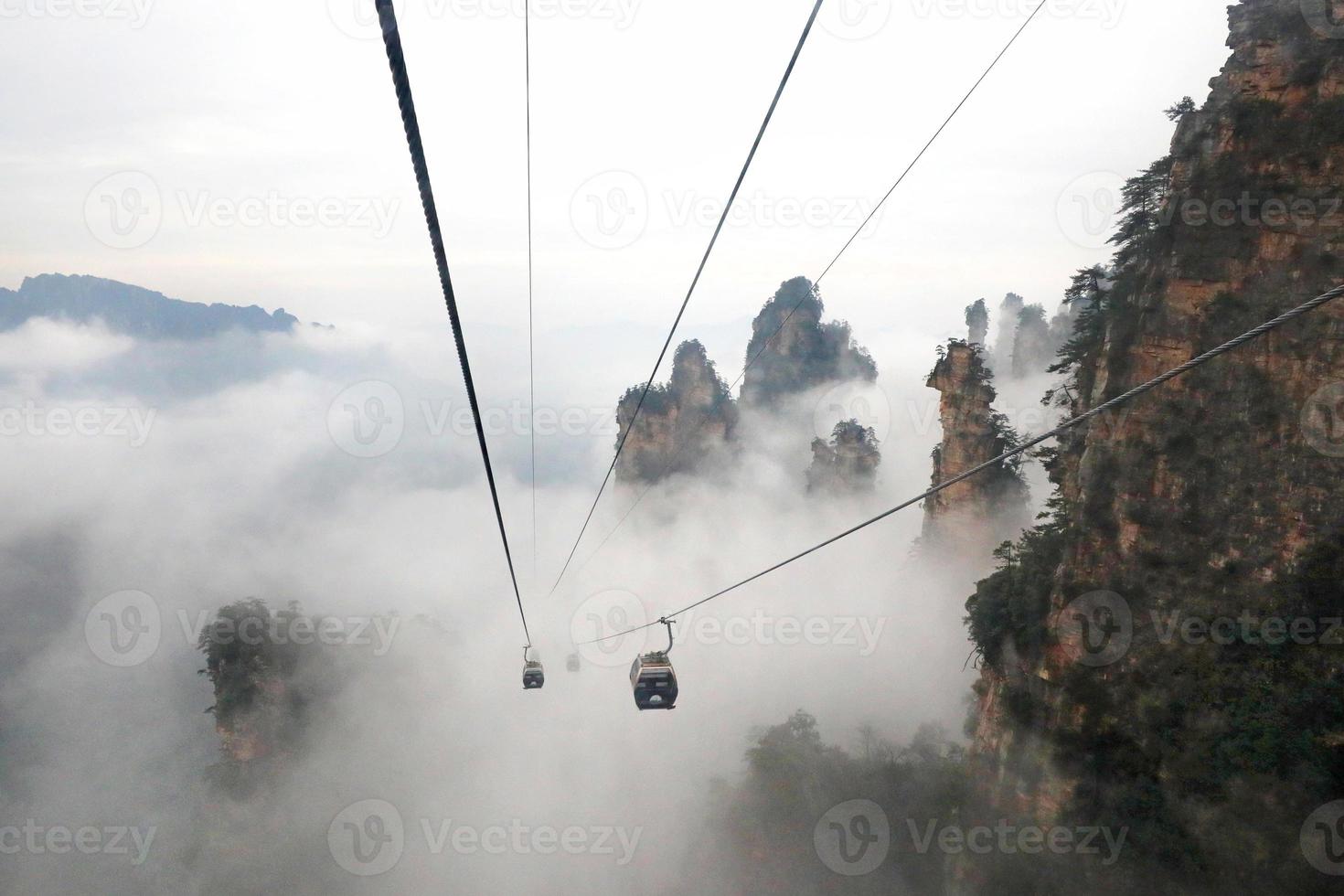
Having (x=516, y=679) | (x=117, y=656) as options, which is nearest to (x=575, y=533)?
(x=516, y=679)

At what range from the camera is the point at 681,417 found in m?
61.1

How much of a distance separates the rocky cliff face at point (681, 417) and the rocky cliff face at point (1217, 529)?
144 feet

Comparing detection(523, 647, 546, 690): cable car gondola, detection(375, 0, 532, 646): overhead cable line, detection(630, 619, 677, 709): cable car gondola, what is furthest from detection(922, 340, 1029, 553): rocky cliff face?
detection(375, 0, 532, 646): overhead cable line

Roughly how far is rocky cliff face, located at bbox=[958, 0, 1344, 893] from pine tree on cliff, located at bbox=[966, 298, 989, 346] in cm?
5803

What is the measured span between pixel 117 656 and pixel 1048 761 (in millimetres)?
137429

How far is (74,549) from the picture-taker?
13988cm

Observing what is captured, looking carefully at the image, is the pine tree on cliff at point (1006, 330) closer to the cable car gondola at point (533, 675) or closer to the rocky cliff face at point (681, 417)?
the rocky cliff face at point (681, 417)

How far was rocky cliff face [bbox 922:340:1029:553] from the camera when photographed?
1214 inches

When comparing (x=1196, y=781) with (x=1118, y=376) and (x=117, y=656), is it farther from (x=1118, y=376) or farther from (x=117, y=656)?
(x=117, y=656)

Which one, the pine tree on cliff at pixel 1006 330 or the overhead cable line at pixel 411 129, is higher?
the pine tree on cliff at pixel 1006 330

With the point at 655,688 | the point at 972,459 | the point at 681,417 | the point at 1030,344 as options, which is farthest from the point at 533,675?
the point at 1030,344


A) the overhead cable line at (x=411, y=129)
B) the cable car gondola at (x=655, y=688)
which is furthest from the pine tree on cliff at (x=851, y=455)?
the overhead cable line at (x=411, y=129)

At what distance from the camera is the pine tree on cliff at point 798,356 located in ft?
202

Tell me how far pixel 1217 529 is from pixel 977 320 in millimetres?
62962
